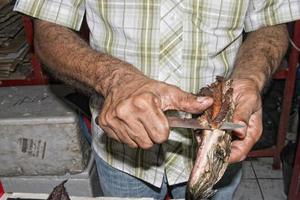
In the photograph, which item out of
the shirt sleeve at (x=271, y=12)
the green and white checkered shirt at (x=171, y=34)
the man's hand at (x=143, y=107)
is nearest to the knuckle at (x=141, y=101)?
the man's hand at (x=143, y=107)

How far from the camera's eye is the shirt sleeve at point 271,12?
1191 millimetres

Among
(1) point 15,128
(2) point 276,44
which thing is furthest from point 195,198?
(1) point 15,128

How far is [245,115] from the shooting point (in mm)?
893

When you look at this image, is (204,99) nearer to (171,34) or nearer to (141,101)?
(141,101)

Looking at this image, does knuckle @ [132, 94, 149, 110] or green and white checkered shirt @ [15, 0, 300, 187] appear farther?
green and white checkered shirt @ [15, 0, 300, 187]

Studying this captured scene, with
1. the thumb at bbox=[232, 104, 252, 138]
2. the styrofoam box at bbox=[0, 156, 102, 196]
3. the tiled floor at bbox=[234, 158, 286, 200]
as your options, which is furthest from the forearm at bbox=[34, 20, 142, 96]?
the tiled floor at bbox=[234, 158, 286, 200]

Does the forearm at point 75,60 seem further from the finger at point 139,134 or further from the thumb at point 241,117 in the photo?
the thumb at point 241,117

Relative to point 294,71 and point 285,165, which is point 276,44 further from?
point 285,165

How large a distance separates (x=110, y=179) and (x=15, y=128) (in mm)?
564

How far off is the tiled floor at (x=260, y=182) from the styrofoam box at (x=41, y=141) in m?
1.25

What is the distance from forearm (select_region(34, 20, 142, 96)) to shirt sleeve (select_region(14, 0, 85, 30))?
2 centimetres

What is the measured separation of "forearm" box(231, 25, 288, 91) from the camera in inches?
40.8

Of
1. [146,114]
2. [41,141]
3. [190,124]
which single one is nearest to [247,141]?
[190,124]

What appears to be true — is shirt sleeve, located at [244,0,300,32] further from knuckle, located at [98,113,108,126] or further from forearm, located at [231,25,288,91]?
knuckle, located at [98,113,108,126]
